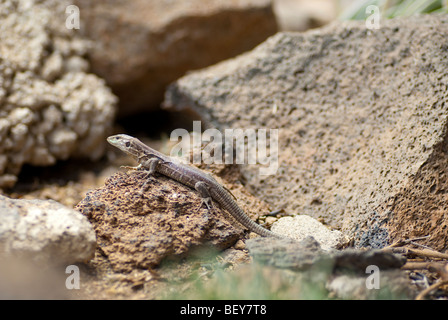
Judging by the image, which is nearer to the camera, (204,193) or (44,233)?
(44,233)

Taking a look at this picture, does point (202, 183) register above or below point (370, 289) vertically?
above

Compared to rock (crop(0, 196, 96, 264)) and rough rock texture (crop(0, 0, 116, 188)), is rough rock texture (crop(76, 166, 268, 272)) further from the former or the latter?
rough rock texture (crop(0, 0, 116, 188))

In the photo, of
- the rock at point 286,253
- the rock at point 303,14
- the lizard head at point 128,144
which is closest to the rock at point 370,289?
the rock at point 286,253

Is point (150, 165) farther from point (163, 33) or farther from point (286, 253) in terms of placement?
point (163, 33)

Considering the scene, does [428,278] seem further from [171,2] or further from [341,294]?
[171,2]

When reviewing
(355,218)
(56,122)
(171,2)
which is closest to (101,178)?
(56,122)

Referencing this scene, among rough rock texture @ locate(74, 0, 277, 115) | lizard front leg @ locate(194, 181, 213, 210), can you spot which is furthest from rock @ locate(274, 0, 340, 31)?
lizard front leg @ locate(194, 181, 213, 210)

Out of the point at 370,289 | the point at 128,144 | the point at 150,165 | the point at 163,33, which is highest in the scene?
the point at 163,33

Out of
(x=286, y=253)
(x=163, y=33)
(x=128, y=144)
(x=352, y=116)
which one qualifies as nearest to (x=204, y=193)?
(x=128, y=144)

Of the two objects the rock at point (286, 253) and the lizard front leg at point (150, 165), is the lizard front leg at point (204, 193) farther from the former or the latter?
the rock at point (286, 253)
